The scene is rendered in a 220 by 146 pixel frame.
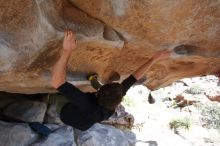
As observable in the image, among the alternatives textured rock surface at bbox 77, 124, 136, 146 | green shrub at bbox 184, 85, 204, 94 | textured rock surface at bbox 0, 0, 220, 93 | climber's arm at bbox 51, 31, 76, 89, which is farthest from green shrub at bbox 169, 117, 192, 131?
climber's arm at bbox 51, 31, 76, 89

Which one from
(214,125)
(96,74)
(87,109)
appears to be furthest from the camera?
(214,125)

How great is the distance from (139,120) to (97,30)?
6710mm

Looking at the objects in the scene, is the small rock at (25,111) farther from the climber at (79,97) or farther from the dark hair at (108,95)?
the dark hair at (108,95)

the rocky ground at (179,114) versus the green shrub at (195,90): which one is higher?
the green shrub at (195,90)

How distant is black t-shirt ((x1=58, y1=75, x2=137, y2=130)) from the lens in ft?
12.5

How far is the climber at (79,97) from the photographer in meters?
3.76

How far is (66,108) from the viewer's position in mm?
4227

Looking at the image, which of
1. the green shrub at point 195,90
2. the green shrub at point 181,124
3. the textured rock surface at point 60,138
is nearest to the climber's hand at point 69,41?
the textured rock surface at point 60,138

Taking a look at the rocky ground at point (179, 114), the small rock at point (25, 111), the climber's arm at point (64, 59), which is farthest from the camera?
the rocky ground at point (179, 114)

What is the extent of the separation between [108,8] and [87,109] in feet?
3.44

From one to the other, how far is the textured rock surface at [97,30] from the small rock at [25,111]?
1.61 m

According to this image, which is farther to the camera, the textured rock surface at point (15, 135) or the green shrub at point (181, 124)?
the green shrub at point (181, 124)

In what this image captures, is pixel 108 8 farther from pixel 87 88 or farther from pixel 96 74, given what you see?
pixel 87 88

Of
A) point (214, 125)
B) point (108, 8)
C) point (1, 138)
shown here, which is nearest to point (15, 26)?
point (108, 8)
